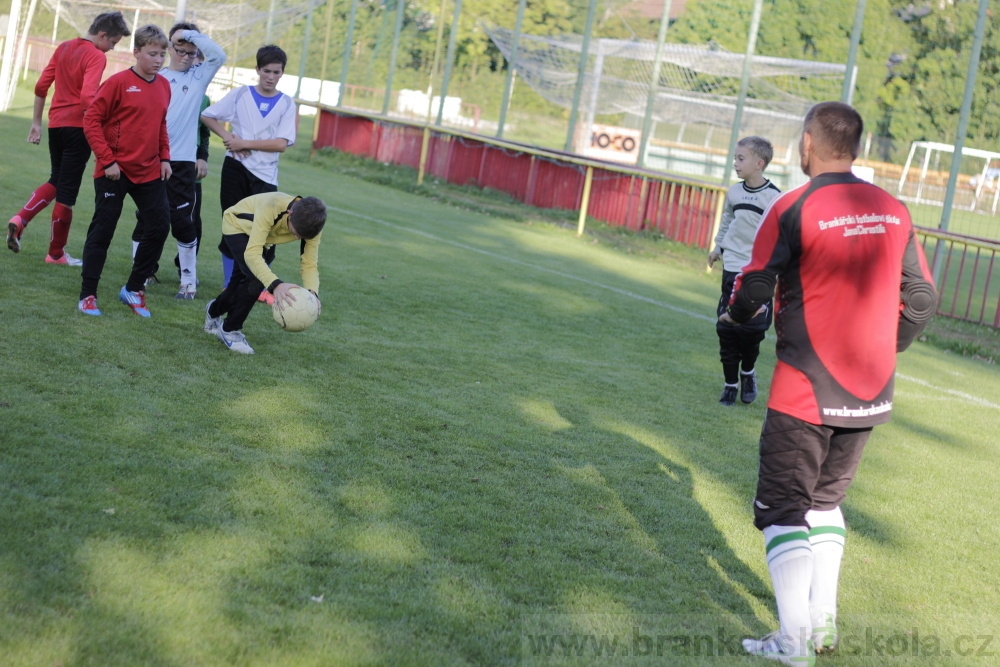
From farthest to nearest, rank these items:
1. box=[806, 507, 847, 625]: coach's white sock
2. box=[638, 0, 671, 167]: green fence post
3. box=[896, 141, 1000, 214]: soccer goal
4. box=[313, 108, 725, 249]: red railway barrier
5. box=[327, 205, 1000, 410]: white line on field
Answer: box=[638, 0, 671, 167]: green fence post
box=[313, 108, 725, 249]: red railway barrier
box=[896, 141, 1000, 214]: soccer goal
box=[327, 205, 1000, 410]: white line on field
box=[806, 507, 847, 625]: coach's white sock

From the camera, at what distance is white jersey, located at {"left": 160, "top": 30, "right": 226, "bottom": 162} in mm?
7754

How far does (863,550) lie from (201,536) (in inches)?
126

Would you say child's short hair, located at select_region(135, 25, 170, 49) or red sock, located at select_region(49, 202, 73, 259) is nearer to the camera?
child's short hair, located at select_region(135, 25, 170, 49)

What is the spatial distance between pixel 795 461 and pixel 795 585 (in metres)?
0.44

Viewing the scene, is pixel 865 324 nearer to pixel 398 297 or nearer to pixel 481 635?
pixel 481 635

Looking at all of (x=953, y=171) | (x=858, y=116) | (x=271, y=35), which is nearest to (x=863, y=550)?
(x=858, y=116)

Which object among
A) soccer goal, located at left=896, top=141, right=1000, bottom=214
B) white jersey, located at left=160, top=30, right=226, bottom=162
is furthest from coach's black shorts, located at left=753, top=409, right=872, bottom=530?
soccer goal, located at left=896, top=141, right=1000, bottom=214

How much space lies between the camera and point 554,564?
14.2 ft

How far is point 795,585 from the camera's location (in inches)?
144

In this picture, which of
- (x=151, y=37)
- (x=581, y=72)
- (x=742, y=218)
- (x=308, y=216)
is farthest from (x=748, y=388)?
(x=581, y=72)

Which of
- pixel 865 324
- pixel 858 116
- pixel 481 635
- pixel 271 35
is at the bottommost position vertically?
pixel 481 635

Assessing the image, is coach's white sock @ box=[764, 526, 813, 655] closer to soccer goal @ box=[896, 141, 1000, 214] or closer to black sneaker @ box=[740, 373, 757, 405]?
black sneaker @ box=[740, 373, 757, 405]

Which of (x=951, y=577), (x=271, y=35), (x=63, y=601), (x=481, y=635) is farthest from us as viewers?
(x=271, y=35)

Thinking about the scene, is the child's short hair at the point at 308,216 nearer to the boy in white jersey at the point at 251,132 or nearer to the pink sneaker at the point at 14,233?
the boy in white jersey at the point at 251,132
